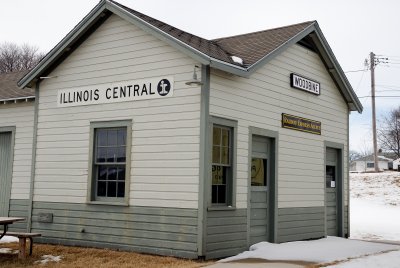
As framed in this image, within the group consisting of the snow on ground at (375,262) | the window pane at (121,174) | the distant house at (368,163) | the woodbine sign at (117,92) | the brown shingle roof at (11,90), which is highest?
the distant house at (368,163)

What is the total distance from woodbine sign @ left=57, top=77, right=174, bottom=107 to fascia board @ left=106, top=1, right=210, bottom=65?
2.48ft

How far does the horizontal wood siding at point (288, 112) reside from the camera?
36.2ft

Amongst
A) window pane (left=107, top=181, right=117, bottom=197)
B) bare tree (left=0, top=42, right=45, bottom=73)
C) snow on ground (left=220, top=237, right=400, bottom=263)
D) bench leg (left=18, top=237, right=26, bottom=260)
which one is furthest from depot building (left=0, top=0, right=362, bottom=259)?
bare tree (left=0, top=42, right=45, bottom=73)

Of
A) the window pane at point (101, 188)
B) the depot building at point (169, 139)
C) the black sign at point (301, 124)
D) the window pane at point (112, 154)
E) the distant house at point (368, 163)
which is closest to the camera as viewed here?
the depot building at point (169, 139)

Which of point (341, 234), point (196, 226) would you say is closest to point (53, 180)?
point (196, 226)

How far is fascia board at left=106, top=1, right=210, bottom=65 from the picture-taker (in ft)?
32.9

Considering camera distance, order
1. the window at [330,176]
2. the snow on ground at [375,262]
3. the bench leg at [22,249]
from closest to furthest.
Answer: the snow on ground at [375,262]
the bench leg at [22,249]
the window at [330,176]

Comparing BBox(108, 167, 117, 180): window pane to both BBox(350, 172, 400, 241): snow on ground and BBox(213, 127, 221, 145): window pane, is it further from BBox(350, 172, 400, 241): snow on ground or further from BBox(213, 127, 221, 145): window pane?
BBox(350, 172, 400, 241): snow on ground

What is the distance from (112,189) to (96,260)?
1926mm

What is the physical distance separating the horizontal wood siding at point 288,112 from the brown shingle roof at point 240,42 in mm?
394

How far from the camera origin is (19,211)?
45.2 feet

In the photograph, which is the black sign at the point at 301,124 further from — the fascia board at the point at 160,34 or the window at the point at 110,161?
the window at the point at 110,161

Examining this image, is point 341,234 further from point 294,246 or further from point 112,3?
point 112,3

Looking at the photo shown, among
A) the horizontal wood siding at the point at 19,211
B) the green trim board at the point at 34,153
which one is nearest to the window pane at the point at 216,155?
the green trim board at the point at 34,153
